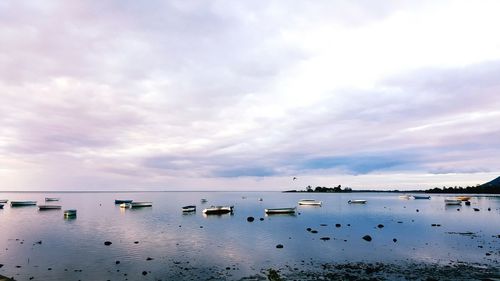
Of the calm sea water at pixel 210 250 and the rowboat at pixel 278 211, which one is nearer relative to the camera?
the calm sea water at pixel 210 250

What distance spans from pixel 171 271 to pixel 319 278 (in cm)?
1511

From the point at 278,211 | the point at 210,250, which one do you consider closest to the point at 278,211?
the point at 278,211

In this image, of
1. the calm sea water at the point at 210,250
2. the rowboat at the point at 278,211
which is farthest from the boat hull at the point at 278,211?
the calm sea water at the point at 210,250

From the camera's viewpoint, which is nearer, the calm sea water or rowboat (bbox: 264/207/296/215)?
the calm sea water

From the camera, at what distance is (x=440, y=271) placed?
36.2m

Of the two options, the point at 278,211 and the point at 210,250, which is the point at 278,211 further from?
the point at 210,250

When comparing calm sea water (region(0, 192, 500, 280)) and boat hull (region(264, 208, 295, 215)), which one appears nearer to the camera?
calm sea water (region(0, 192, 500, 280))

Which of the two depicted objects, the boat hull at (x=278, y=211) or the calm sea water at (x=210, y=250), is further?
the boat hull at (x=278, y=211)

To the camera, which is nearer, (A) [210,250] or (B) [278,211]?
(A) [210,250]

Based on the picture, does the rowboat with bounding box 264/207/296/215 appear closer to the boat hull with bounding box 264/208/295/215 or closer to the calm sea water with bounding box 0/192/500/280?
the boat hull with bounding box 264/208/295/215

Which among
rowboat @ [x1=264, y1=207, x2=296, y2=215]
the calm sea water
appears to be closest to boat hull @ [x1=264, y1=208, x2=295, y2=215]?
rowboat @ [x1=264, y1=207, x2=296, y2=215]

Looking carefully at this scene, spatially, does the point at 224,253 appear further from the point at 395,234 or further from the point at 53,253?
→ the point at 395,234

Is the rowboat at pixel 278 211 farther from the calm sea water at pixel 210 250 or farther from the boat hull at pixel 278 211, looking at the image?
the calm sea water at pixel 210 250

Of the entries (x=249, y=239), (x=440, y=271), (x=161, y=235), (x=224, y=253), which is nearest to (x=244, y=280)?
(x=224, y=253)
